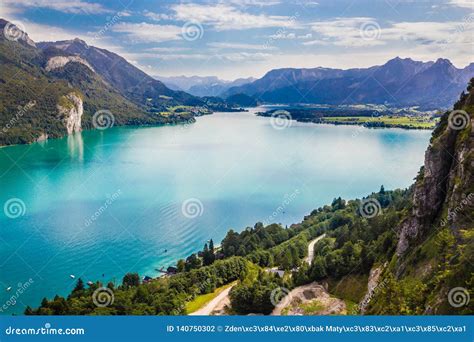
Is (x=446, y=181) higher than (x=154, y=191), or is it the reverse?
(x=446, y=181)

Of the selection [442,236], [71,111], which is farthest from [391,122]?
[442,236]

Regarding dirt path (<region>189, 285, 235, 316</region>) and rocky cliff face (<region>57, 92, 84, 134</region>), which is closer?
dirt path (<region>189, 285, 235, 316</region>)

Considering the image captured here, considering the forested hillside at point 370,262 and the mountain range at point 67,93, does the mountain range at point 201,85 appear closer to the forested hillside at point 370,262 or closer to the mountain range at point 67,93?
the mountain range at point 67,93

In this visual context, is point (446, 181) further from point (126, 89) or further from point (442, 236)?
point (126, 89)

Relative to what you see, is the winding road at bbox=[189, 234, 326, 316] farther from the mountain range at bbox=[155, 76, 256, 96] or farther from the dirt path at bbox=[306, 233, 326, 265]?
the mountain range at bbox=[155, 76, 256, 96]

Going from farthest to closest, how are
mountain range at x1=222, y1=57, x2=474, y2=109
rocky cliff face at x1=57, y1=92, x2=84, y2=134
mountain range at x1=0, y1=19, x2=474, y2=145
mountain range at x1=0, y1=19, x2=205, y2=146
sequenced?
mountain range at x1=222, y1=57, x2=474, y2=109 < rocky cliff face at x1=57, y1=92, x2=84, y2=134 < mountain range at x1=0, y1=19, x2=474, y2=145 < mountain range at x1=0, y1=19, x2=205, y2=146

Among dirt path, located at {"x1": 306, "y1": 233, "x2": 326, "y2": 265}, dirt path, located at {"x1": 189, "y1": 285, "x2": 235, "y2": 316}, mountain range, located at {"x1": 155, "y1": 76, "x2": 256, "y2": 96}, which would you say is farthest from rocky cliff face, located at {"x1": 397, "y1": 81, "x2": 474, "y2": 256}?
mountain range, located at {"x1": 155, "y1": 76, "x2": 256, "y2": 96}

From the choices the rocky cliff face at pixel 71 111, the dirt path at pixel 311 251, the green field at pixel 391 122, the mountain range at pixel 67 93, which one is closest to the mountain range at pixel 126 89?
the mountain range at pixel 67 93
